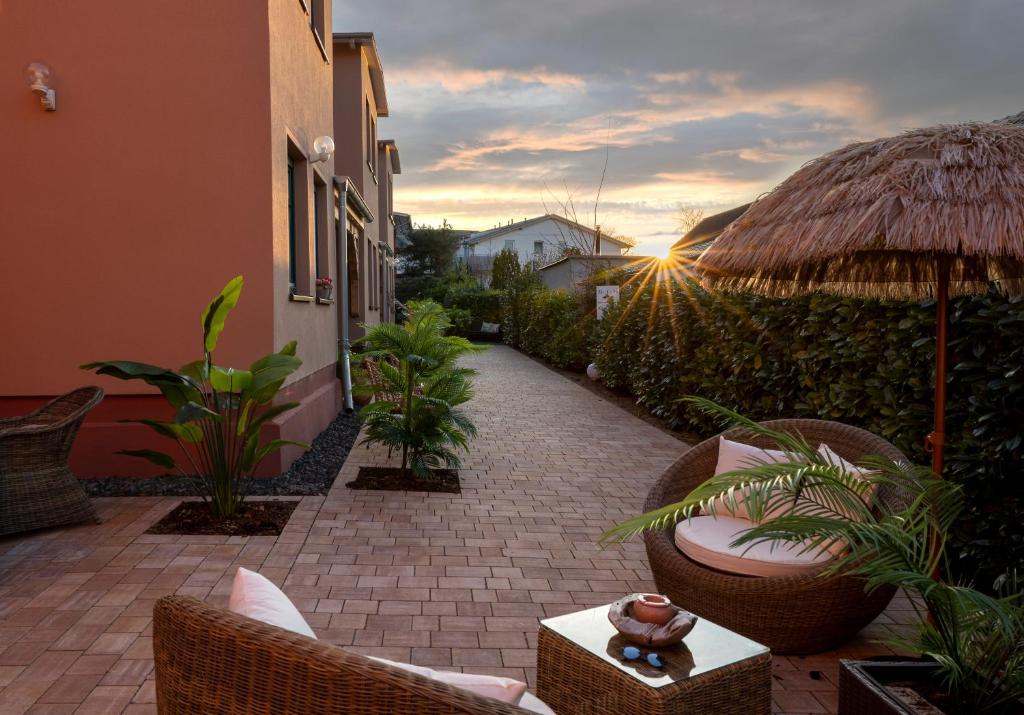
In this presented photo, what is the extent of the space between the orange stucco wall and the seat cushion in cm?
442

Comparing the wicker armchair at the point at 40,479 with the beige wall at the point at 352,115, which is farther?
the beige wall at the point at 352,115

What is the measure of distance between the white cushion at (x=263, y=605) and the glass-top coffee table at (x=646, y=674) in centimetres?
101

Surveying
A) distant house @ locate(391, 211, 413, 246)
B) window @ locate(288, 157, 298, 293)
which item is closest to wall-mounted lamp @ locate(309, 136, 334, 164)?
window @ locate(288, 157, 298, 293)

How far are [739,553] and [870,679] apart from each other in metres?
0.94

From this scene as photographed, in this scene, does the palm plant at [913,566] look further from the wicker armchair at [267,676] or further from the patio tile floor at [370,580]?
the wicker armchair at [267,676]

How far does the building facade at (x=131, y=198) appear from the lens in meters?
6.39

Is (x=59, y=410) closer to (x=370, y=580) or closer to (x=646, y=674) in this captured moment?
(x=370, y=580)

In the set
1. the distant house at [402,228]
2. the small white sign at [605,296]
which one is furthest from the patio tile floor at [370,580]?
the distant house at [402,228]

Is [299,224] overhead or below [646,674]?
overhead

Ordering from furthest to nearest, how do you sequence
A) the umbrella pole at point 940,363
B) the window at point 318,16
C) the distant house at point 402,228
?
the distant house at point 402,228
the window at point 318,16
the umbrella pole at point 940,363

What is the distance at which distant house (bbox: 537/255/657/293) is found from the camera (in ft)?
65.8

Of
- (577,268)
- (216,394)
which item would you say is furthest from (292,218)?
(577,268)

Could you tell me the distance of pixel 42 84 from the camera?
626 cm

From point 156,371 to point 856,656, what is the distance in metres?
4.40
